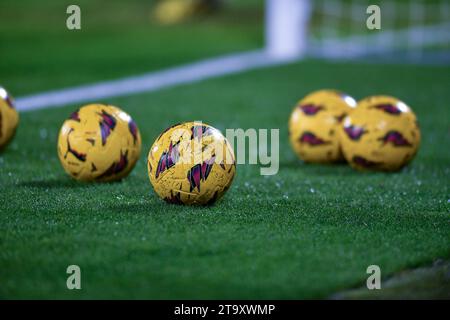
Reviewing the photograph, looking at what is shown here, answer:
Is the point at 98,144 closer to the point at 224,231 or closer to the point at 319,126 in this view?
the point at 224,231

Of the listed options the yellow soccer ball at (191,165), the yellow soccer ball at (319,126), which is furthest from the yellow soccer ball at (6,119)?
the yellow soccer ball at (319,126)

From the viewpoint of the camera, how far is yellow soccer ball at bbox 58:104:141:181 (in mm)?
9258

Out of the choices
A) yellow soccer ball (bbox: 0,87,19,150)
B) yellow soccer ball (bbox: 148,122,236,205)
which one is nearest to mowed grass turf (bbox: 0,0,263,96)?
yellow soccer ball (bbox: 0,87,19,150)

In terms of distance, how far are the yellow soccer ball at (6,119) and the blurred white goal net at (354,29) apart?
14367 mm

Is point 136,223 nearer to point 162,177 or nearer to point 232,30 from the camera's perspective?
point 162,177

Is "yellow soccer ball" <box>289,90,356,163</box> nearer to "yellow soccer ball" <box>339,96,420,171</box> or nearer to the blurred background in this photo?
"yellow soccer ball" <box>339,96,420,171</box>

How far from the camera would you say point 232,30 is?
30.9m

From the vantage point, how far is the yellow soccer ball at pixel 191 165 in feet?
26.6

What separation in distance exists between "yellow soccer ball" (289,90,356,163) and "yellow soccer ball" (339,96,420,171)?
369 millimetres

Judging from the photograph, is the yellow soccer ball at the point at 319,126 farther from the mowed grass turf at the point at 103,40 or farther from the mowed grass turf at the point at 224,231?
the mowed grass turf at the point at 103,40

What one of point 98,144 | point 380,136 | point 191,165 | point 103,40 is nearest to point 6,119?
point 98,144

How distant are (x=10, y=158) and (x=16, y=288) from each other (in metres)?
5.05

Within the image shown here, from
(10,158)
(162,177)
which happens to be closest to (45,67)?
(10,158)
